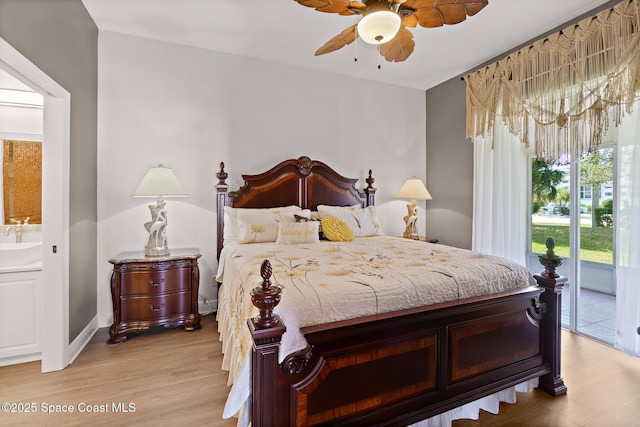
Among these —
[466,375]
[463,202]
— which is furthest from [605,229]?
[466,375]

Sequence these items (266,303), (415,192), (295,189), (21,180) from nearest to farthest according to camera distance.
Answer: (266,303), (21,180), (295,189), (415,192)

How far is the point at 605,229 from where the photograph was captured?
2814 millimetres

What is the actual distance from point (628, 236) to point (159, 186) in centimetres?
400

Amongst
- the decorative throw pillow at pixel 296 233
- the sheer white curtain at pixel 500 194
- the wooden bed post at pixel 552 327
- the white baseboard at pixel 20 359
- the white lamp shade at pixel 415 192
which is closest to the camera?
the wooden bed post at pixel 552 327

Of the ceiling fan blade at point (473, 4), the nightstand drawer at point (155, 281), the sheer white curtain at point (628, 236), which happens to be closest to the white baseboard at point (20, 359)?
the nightstand drawer at point (155, 281)

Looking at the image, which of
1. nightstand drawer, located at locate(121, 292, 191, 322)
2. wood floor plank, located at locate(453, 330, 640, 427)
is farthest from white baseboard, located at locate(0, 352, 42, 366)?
wood floor plank, located at locate(453, 330, 640, 427)

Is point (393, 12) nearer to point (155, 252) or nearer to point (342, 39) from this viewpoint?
point (342, 39)

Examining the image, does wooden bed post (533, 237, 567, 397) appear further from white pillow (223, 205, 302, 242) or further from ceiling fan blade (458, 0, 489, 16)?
white pillow (223, 205, 302, 242)

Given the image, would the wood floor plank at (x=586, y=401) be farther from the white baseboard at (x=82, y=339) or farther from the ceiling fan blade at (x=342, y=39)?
the white baseboard at (x=82, y=339)

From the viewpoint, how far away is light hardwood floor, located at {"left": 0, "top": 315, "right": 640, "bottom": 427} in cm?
175

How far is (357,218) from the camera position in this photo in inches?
142

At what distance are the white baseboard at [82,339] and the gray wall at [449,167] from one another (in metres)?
4.17

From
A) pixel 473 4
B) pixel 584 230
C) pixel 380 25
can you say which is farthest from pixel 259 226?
pixel 584 230

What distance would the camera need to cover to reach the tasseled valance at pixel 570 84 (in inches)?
95.2
